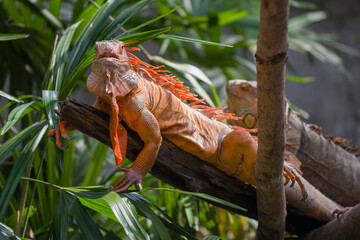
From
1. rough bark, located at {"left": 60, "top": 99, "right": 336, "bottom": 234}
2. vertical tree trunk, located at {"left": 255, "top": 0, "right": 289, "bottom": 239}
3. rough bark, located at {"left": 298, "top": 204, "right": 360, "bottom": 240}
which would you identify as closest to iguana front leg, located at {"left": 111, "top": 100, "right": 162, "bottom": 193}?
rough bark, located at {"left": 60, "top": 99, "right": 336, "bottom": 234}

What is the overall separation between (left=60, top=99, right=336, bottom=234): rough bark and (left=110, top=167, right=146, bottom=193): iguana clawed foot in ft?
0.47

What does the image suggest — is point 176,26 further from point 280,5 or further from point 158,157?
point 280,5

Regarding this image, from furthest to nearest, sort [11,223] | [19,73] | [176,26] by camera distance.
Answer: [176,26] → [19,73] → [11,223]

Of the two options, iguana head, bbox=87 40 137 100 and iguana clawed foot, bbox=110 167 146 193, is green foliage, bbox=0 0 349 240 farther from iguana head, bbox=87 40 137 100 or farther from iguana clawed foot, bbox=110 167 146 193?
iguana head, bbox=87 40 137 100

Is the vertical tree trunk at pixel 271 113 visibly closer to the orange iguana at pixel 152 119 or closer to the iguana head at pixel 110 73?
the orange iguana at pixel 152 119

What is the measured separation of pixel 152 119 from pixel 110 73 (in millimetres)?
226

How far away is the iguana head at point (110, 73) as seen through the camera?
156cm

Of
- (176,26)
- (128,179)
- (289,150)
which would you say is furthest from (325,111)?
(128,179)

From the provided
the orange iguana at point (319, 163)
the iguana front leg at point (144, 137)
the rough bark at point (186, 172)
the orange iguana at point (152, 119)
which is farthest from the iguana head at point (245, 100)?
the iguana front leg at point (144, 137)

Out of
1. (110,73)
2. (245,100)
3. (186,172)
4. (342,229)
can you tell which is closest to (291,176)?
(342,229)

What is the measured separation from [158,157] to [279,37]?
2.52 ft

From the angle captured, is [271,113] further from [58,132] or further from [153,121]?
[58,132]

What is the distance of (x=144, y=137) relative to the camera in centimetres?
162

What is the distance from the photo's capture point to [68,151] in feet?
8.08
